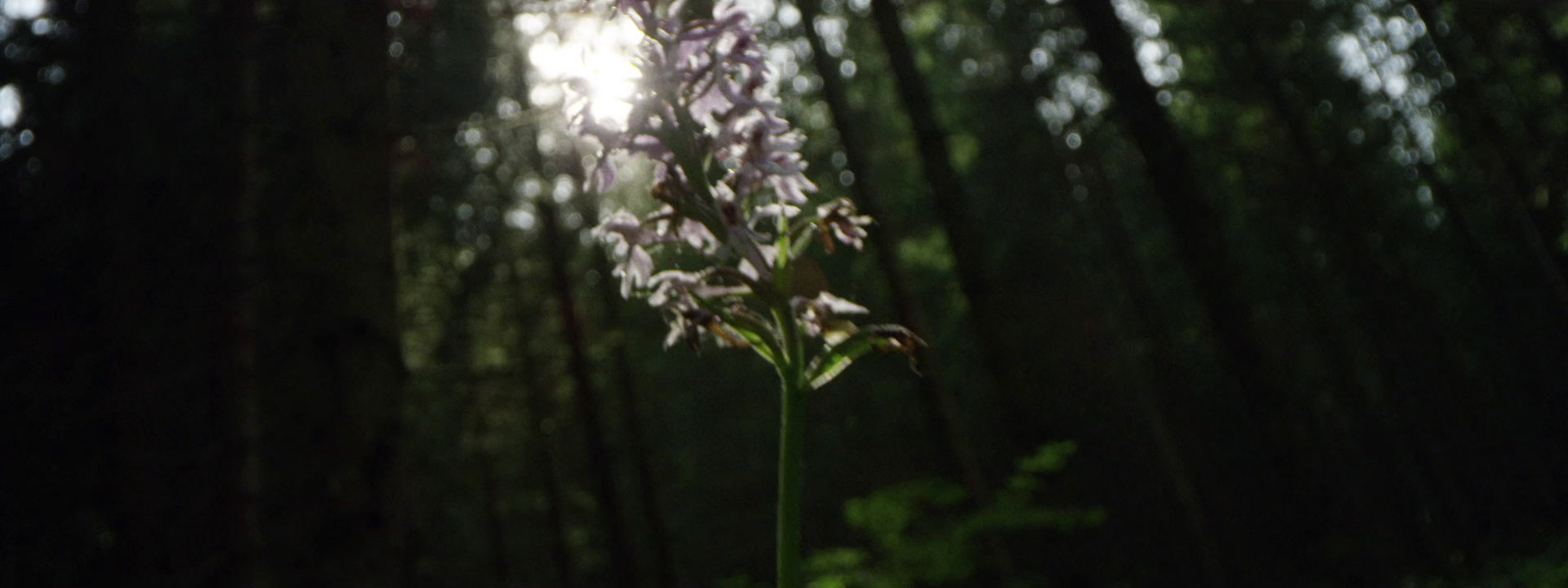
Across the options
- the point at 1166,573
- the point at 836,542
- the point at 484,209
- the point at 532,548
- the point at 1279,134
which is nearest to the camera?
the point at 484,209

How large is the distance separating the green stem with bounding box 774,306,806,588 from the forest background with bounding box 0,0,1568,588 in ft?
2.44

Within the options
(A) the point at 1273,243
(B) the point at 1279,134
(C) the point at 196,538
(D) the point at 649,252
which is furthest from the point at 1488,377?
(D) the point at 649,252

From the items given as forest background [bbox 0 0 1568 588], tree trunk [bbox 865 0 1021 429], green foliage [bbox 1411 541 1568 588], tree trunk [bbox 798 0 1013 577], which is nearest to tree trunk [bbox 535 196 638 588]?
forest background [bbox 0 0 1568 588]

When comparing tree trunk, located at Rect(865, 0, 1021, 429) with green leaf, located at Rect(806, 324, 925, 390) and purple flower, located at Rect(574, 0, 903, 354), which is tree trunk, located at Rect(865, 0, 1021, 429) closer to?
purple flower, located at Rect(574, 0, 903, 354)

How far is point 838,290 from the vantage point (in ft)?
75.0

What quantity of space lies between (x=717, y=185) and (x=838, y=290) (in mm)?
21551

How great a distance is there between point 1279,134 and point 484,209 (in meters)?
17.5

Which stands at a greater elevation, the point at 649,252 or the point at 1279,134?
the point at 1279,134

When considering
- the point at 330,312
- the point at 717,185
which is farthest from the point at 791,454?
the point at 330,312

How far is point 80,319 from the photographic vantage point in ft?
26.4

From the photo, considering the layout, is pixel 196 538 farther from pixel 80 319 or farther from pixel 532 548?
pixel 532 548

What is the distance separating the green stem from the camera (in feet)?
3.51

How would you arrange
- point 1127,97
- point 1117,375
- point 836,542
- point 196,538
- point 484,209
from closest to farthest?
1. point 196,538
2. point 1127,97
3. point 484,209
4. point 1117,375
5. point 836,542

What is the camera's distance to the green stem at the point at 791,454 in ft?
3.51
